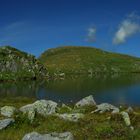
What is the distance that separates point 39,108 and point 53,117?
4.89 metres

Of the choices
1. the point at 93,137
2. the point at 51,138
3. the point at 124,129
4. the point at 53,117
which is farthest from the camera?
the point at 53,117

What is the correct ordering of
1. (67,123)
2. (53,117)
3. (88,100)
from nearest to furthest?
(67,123) < (53,117) < (88,100)

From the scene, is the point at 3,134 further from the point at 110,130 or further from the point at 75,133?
the point at 110,130

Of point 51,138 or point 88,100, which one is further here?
point 88,100

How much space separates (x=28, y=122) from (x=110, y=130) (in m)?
8.23

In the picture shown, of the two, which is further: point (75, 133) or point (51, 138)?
point (75, 133)

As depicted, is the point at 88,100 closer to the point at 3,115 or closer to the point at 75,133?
the point at 3,115

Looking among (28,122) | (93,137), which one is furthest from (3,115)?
(93,137)

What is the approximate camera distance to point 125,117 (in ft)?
90.7

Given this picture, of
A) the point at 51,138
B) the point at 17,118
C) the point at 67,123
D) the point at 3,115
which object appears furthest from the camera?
the point at 3,115

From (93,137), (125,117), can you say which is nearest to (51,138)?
(93,137)

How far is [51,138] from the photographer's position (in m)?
18.5

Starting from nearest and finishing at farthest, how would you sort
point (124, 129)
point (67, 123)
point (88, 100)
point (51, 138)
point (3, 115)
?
point (51, 138)
point (124, 129)
point (67, 123)
point (3, 115)
point (88, 100)

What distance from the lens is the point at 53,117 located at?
3144 cm
